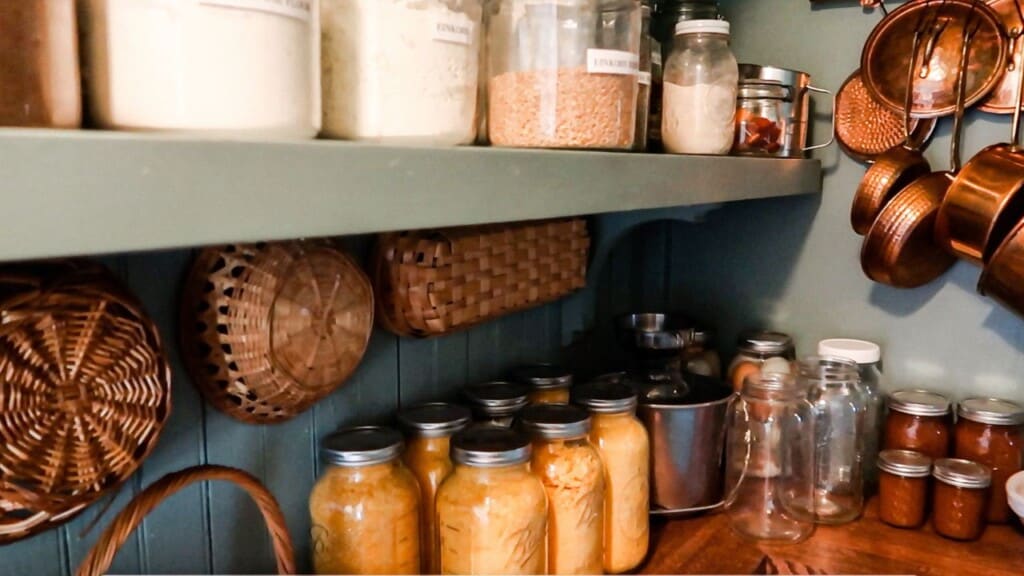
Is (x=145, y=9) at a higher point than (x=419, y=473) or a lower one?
higher

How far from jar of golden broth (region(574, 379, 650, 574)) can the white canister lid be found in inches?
16.2

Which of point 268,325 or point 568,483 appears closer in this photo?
point 268,325

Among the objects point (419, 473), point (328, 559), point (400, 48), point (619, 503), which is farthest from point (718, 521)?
point (400, 48)

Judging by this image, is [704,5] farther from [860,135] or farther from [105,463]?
[105,463]

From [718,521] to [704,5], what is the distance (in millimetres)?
753

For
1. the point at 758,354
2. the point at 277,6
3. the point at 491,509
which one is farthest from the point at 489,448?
the point at 758,354

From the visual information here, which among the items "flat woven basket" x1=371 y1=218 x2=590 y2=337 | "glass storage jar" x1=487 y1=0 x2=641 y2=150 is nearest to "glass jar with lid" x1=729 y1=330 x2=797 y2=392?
"flat woven basket" x1=371 y1=218 x2=590 y2=337

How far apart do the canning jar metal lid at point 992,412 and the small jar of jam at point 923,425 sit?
0.09 ft

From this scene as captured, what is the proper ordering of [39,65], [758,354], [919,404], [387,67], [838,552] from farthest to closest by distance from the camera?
[758,354], [919,404], [838,552], [387,67], [39,65]

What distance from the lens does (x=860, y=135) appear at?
128cm

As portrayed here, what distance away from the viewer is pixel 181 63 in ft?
1.50

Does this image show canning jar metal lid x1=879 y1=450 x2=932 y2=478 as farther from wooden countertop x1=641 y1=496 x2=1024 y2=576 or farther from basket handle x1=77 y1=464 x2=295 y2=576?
basket handle x1=77 y1=464 x2=295 y2=576

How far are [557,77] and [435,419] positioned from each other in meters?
0.42

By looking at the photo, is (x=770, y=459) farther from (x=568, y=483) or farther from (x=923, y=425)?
(x=568, y=483)
